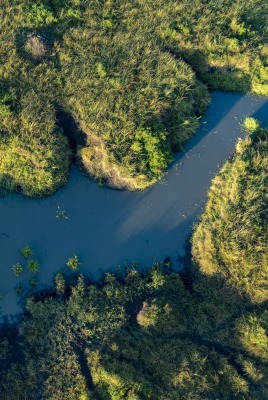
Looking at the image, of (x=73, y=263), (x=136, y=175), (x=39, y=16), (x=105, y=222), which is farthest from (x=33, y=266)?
(x=39, y=16)

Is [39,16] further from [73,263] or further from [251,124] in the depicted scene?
[73,263]

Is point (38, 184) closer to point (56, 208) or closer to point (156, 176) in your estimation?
point (56, 208)

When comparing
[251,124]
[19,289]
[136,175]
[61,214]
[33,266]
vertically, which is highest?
[251,124]

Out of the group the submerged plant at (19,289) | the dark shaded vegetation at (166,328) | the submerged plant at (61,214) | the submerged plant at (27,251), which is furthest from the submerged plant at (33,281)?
the submerged plant at (61,214)

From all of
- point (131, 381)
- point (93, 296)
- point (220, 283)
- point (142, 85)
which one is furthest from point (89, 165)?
point (131, 381)

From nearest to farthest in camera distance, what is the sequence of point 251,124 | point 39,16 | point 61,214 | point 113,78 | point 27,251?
point 27,251 → point 61,214 → point 113,78 → point 39,16 → point 251,124

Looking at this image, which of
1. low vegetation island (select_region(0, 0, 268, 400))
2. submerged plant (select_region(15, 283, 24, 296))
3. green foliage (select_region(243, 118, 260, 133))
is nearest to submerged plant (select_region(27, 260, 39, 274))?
low vegetation island (select_region(0, 0, 268, 400))
